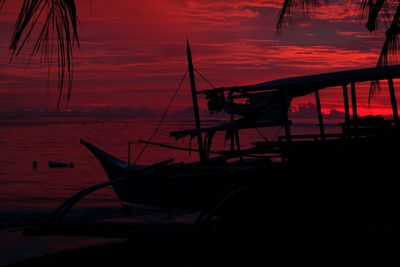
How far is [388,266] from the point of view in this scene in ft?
21.1

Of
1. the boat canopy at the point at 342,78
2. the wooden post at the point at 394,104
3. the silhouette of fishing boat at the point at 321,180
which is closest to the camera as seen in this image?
the silhouette of fishing boat at the point at 321,180

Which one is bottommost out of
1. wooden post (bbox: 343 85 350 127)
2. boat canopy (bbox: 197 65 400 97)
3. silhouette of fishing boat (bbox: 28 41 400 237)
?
silhouette of fishing boat (bbox: 28 41 400 237)

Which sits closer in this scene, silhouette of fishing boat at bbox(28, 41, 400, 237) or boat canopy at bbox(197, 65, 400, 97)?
silhouette of fishing boat at bbox(28, 41, 400, 237)

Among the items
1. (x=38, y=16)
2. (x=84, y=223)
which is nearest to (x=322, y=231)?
(x=84, y=223)

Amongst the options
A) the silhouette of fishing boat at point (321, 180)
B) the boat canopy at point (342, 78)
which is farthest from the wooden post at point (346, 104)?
the boat canopy at point (342, 78)

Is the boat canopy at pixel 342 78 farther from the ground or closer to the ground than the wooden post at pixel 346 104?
farther from the ground

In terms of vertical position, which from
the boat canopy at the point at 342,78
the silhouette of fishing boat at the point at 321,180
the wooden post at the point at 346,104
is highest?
the boat canopy at the point at 342,78

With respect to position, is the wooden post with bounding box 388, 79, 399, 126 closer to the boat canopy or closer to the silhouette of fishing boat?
the silhouette of fishing boat

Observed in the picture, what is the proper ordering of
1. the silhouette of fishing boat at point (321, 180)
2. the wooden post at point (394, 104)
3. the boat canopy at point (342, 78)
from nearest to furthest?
1. the silhouette of fishing boat at point (321, 180)
2. the boat canopy at point (342, 78)
3. the wooden post at point (394, 104)

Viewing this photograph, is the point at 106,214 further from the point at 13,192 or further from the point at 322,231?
the point at 322,231

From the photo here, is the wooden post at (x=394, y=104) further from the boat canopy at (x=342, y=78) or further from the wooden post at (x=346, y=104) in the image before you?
the wooden post at (x=346, y=104)

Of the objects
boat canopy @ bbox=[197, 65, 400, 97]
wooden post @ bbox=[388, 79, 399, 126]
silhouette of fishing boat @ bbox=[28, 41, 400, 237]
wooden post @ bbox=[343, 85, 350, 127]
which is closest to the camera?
silhouette of fishing boat @ bbox=[28, 41, 400, 237]

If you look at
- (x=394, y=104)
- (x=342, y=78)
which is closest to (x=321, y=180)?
(x=342, y=78)

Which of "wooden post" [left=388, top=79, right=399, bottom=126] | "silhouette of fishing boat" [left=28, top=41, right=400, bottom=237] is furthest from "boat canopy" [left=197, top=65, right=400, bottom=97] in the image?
"wooden post" [left=388, top=79, right=399, bottom=126]
